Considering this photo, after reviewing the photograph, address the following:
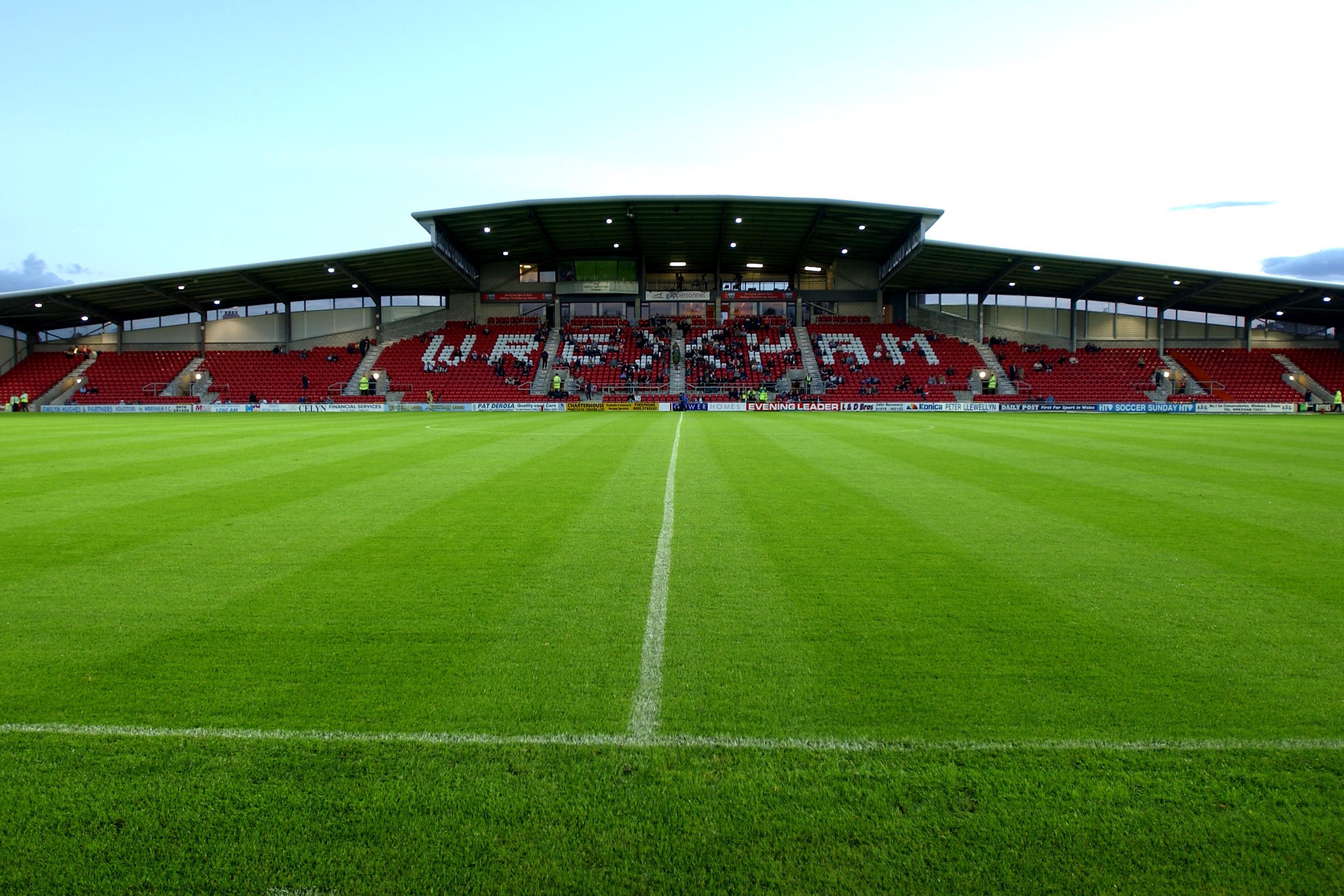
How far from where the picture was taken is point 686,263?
5341 centimetres

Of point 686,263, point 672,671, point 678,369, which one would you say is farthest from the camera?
point 686,263

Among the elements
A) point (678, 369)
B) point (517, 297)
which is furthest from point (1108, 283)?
point (517, 297)

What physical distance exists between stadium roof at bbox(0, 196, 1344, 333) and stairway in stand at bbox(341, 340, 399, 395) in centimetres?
414

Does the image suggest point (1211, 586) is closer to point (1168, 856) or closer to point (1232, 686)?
point (1232, 686)

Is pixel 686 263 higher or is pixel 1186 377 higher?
pixel 686 263

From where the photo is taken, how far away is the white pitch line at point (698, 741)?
9.61 ft

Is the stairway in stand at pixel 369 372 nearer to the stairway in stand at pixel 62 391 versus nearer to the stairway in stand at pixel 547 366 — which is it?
the stairway in stand at pixel 547 366

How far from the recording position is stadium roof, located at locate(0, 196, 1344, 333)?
4244 cm

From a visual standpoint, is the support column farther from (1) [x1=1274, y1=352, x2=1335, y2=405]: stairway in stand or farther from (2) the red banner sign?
(1) [x1=1274, y1=352, x2=1335, y2=405]: stairway in stand

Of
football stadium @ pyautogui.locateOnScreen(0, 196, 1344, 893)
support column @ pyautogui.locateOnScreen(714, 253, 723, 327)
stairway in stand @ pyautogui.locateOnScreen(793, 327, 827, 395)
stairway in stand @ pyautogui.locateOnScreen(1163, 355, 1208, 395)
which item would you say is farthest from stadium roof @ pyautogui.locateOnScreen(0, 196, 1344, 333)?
football stadium @ pyautogui.locateOnScreen(0, 196, 1344, 893)

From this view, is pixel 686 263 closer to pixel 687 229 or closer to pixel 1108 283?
pixel 687 229

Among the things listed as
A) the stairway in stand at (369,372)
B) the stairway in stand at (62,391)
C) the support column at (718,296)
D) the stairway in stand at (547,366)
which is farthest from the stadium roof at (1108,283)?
the stairway in stand at (62,391)

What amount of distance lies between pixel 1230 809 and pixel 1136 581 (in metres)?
3.15

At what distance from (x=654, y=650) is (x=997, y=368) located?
51048 millimetres
